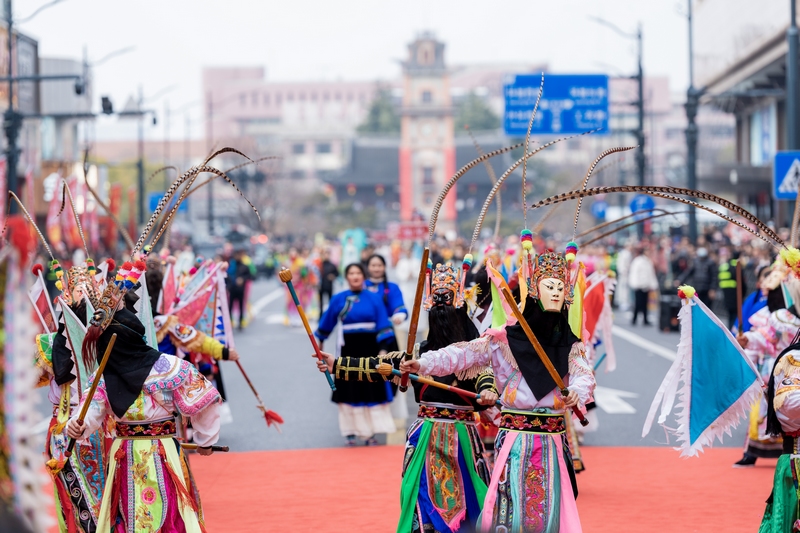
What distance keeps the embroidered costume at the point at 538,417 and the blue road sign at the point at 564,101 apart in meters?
20.7

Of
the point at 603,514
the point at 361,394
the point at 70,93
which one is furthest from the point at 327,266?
the point at 70,93

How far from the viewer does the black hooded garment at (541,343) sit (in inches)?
249

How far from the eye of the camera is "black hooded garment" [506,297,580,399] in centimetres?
633

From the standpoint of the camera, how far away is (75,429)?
617cm

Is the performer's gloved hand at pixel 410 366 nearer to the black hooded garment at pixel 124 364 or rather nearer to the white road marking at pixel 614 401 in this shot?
the black hooded garment at pixel 124 364

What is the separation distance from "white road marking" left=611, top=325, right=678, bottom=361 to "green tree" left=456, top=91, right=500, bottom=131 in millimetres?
71206

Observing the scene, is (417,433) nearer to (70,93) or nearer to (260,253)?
(70,93)

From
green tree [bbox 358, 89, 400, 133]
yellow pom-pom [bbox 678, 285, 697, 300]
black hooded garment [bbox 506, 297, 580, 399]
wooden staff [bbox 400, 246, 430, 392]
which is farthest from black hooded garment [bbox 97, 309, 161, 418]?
green tree [bbox 358, 89, 400, 133]

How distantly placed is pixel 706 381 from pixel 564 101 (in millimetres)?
21082

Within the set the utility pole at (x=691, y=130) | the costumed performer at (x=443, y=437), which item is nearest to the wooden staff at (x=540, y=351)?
the costumed performer at (x=443, y=437)

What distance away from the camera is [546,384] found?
6.31 meters

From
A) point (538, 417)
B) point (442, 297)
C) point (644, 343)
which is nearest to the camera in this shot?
point (538, 417)

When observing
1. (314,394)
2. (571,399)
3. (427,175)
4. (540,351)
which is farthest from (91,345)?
(427,175)

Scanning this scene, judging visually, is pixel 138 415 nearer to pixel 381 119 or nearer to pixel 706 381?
pixel 706 381
